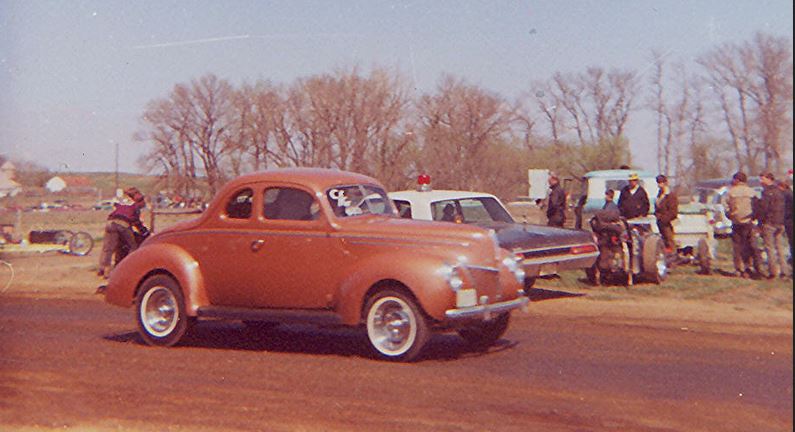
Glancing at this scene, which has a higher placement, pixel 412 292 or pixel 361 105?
pixel 361 105

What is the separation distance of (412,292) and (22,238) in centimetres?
1718

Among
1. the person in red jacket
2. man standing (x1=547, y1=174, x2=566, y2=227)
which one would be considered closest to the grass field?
man standing (x1=547, y1=174, x2=566, y2=227)

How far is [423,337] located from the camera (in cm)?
821

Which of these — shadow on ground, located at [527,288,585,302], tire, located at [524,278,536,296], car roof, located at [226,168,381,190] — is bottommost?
shadow on ground, located at [527,288,585,302]

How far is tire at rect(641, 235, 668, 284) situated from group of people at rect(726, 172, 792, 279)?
2628mm

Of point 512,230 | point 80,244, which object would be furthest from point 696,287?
point 80,244

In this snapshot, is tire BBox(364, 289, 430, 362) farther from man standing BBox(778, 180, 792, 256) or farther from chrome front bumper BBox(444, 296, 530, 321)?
man standing BBox(778, 180, 792, 256)

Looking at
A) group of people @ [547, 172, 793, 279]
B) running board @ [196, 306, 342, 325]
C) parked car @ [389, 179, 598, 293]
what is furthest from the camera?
parked car @ [389, 179, 598, 293]

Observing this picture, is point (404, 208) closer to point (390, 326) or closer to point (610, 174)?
point (390, 326)

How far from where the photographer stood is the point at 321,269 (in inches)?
345

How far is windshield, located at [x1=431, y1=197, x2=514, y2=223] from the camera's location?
1251 cm

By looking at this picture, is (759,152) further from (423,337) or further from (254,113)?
(254,113)

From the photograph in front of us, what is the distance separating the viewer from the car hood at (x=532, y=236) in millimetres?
11828

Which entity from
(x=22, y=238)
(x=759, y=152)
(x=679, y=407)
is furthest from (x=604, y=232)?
(x=22, y=238)
